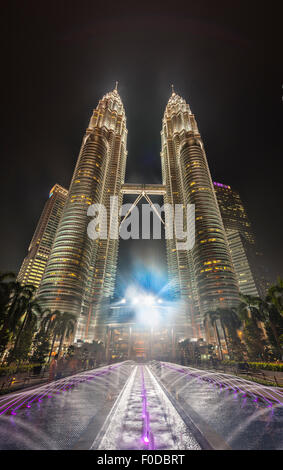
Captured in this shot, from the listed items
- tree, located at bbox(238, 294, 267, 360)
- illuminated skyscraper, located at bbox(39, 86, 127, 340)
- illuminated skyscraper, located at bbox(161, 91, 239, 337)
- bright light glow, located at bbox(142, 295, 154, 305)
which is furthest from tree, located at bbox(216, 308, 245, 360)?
illuminated skyscraper, located at bbox(39, 86, 127, 340)

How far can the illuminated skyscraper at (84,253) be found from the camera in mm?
119125

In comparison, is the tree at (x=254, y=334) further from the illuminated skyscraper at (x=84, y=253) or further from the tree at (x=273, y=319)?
the illuminated skyscraper at (x=84, y=253)

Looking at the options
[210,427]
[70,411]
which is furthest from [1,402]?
[210,427]

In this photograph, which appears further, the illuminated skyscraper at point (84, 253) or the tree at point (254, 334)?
the illuminated skyscraper at point (84, 253)

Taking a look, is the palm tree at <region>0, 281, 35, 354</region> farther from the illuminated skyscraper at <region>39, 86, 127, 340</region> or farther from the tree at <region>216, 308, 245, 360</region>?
the illuminated skyscraper at <region>39, 86, 127, 340</region>

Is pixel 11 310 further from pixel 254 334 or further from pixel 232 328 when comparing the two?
pixel 232 328

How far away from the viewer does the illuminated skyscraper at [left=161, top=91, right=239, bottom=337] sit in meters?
117

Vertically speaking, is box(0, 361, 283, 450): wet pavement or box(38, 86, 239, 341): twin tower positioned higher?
box(38, 86, 239, 341): twin tower

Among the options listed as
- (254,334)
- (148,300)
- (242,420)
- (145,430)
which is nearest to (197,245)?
(148,300)

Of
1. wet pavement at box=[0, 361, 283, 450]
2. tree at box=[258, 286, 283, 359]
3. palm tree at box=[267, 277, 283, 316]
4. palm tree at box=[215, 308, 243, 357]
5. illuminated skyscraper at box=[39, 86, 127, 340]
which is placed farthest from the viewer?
illuminated skyscraper at box=[39, 86, 127, 340]

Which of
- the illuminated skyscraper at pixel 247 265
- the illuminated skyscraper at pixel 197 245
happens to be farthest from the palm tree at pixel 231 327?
the illuminated skyscraper at pixel 247 265

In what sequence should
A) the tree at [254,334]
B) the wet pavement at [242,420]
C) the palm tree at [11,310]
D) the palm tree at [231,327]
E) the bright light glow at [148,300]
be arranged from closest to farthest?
1. the wet pavement at [242,420]
2. the palm tree at [11,310]
3. the tree at [254,334]
4. the palm tree at [231,327]
5. the bright light glow at [148,300]

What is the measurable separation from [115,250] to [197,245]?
84175 millimetres

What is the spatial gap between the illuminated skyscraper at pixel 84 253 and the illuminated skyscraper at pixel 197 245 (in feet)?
188
